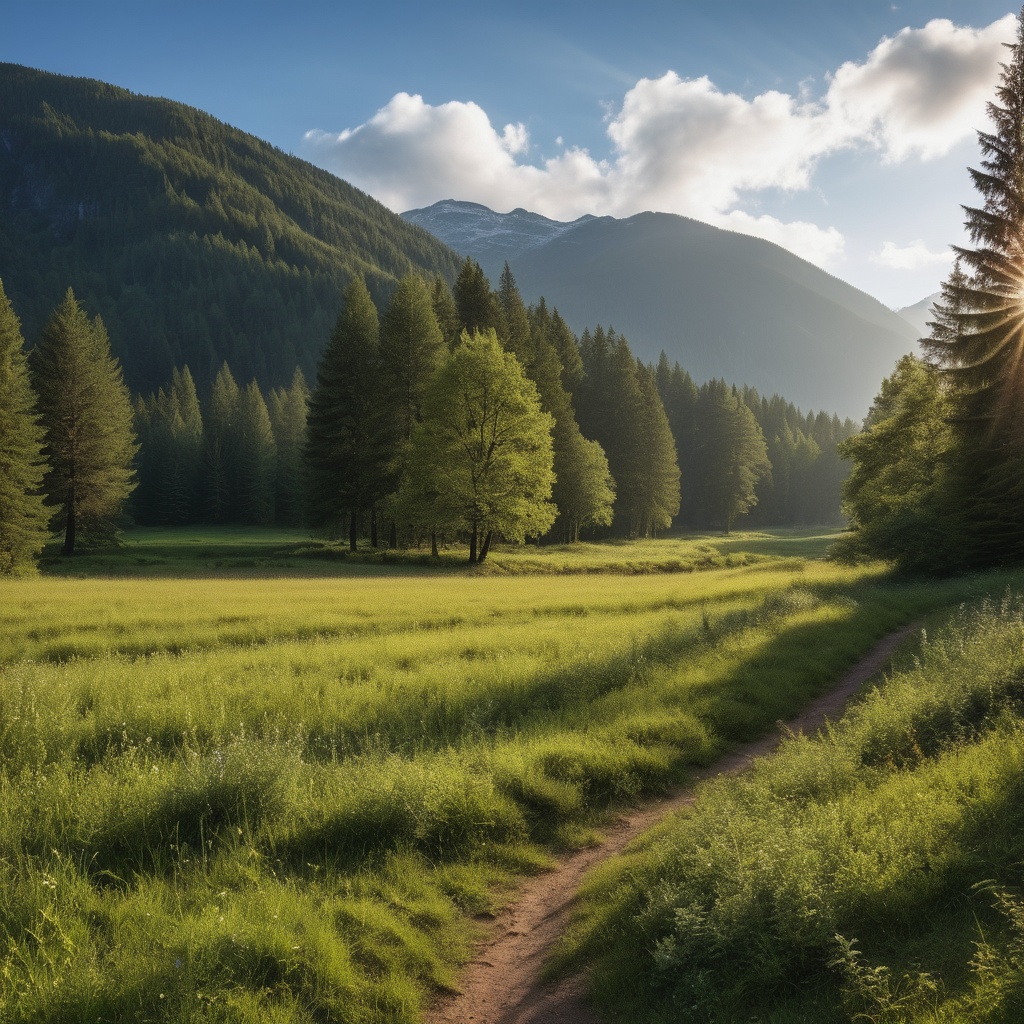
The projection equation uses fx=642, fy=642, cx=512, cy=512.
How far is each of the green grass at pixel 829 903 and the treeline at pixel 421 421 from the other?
34.4 meters

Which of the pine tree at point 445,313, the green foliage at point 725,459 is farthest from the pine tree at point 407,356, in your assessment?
the green foliage at point 725,459

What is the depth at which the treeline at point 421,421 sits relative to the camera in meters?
46.0

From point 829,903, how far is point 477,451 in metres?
36.2

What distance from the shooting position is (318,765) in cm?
818

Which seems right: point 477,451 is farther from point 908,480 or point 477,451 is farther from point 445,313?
point 908,480

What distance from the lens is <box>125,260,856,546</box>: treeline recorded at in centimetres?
4597

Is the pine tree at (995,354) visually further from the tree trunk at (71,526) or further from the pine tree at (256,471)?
Result: the pine tree at (256,471)

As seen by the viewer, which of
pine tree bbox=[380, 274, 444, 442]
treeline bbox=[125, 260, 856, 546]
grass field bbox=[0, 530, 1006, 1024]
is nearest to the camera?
A: grass field bbox=[0, 530, 1006, 1024]

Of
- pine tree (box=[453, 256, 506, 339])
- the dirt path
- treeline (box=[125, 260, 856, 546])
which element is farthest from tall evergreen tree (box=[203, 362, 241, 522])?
the dirt path

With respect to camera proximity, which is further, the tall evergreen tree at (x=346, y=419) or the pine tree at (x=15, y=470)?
the tall evergreen tree at (x=346, y=419)

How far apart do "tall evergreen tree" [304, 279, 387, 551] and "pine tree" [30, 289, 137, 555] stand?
1517cm

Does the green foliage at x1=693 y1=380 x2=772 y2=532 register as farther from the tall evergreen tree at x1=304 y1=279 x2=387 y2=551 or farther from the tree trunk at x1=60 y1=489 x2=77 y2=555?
the tree trunk at x1=60 y1=489 x2=77 y2=555

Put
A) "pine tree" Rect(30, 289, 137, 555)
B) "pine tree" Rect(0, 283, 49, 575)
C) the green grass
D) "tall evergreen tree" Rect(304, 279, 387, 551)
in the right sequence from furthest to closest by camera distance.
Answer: "tall evergreen tree" Rect(304, 279, 387, 551) → "pine tree" Rect(30, 289, 137, 555) → "pine tree" Rect(0, 283, 49, 575) → the green grass

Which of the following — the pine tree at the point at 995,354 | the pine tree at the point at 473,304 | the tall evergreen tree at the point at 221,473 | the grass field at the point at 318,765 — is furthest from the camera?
the tall evergreen tree at the point at 221,473
